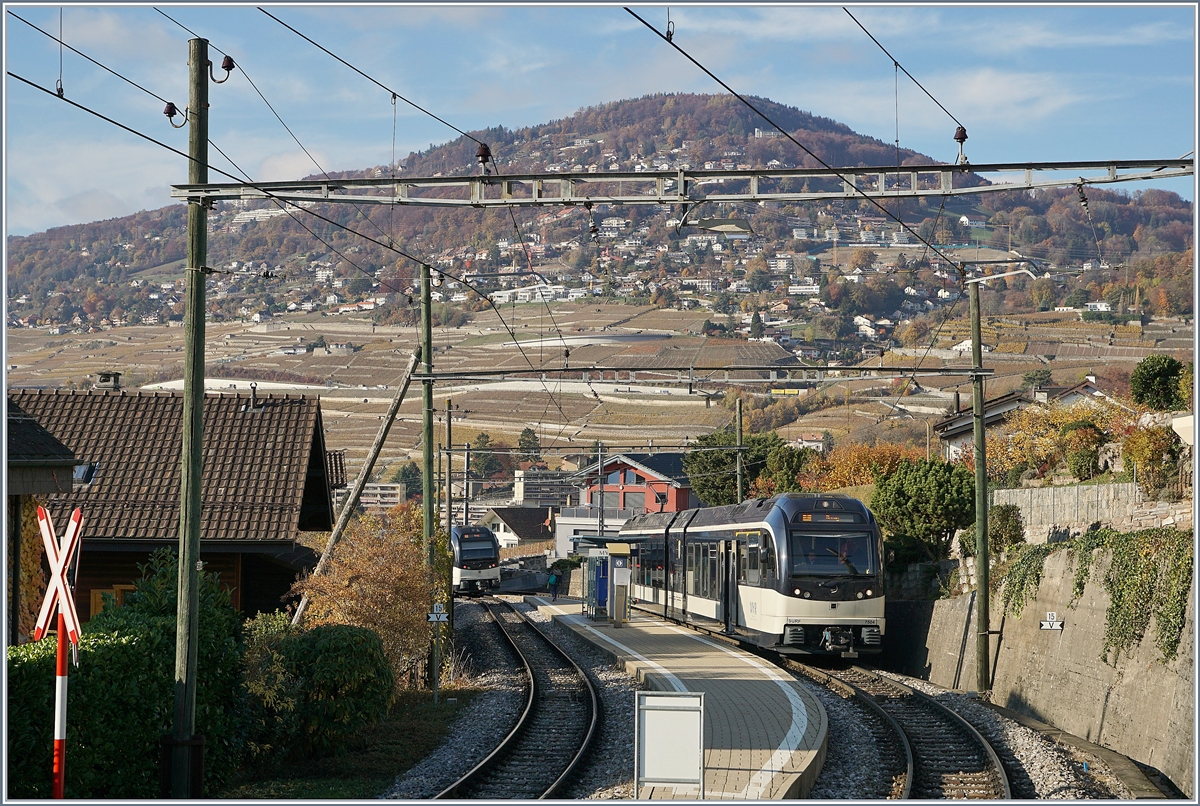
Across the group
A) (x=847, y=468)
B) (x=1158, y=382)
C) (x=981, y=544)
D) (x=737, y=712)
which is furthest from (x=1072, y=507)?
(x=847, y=468)

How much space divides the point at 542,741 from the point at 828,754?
4.06 metres

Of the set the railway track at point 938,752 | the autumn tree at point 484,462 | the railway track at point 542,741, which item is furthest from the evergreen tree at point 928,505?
the autumn tree at point 484,462

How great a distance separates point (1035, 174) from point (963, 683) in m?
13.7

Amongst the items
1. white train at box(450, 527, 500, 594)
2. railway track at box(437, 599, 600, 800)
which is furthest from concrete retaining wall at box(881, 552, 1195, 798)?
white train at box(450, 527, 500, 594)

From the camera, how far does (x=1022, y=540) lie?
28359 millimetres

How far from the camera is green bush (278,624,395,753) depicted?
15.4m

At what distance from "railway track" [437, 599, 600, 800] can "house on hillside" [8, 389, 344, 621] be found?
5.29 meters

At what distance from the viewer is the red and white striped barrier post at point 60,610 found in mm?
8922

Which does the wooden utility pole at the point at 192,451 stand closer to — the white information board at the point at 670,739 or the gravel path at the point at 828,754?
the gravel path at the point at 828,754

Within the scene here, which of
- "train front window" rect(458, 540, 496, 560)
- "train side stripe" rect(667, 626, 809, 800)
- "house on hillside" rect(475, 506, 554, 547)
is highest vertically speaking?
"train side stripe" rect(667, 626, 809, 800)

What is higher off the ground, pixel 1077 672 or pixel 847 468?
pixel 847 468

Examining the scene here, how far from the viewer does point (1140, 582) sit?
17219 mm

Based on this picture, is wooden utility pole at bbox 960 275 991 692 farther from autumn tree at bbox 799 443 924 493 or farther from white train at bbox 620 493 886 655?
autumn tree at bbox 799 443 924 493

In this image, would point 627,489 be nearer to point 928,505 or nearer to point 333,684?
point 928,505
